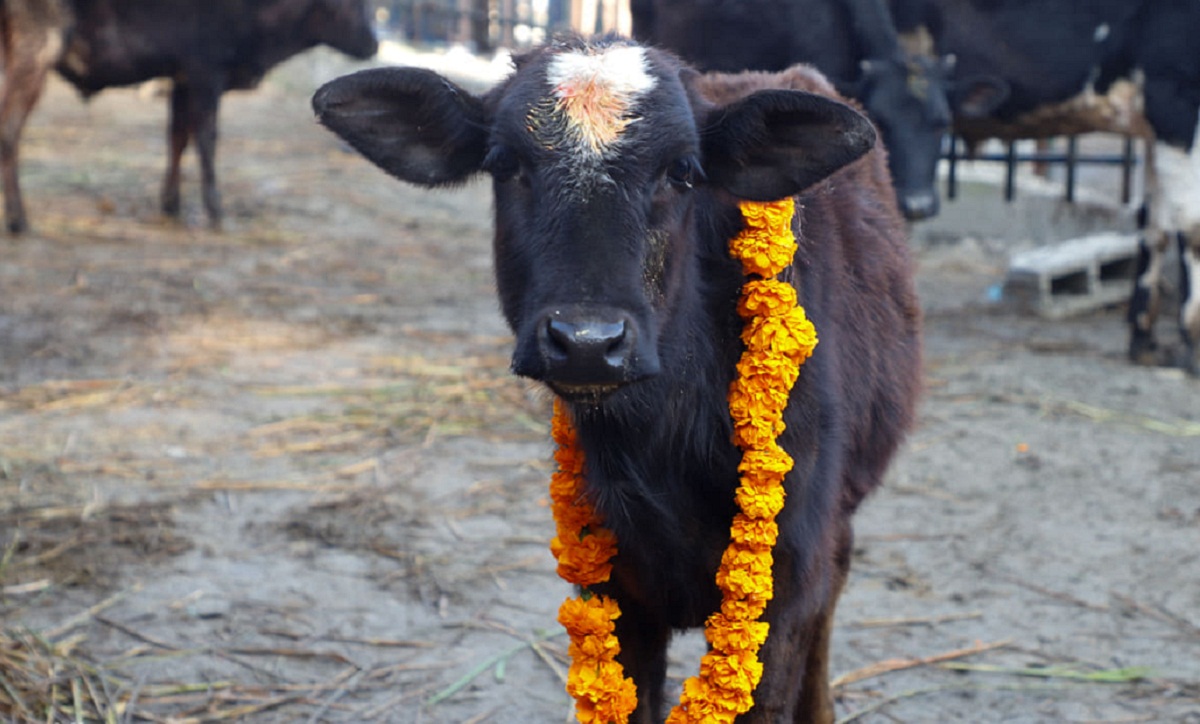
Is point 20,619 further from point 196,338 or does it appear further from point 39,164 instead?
point 39,164

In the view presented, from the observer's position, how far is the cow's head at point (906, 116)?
24.5 ft

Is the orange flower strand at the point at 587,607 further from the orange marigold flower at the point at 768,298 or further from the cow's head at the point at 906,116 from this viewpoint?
the cow's head at the point at 906,116

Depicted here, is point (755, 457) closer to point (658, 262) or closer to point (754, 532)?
point (754, 532)

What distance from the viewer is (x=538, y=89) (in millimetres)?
2850

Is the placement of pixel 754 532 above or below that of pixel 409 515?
above

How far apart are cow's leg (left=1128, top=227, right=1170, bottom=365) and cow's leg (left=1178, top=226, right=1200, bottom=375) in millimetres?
154

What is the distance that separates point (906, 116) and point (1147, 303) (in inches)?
69.9

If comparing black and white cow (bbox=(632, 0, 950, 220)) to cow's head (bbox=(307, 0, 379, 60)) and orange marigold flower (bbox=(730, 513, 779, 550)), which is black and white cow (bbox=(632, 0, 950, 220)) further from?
orange marigold flower (bbox=(730, 513, 779, 550))

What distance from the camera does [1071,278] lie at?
8867 millimetres

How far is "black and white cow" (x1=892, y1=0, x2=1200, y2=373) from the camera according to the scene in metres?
7.32

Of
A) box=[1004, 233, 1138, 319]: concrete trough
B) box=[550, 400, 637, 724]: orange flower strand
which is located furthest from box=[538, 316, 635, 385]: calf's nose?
box=[1004, 233, 1138, 319]: concrete trough

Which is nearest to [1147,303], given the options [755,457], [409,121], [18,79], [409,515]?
[409,515]

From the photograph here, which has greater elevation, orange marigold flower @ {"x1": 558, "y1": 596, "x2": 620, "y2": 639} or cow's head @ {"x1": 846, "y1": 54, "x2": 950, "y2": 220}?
cow's head @ {"x1": 846, "y1": 54, "x2": 950, "y2": 220}

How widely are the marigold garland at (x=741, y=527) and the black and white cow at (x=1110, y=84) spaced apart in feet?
17.2
